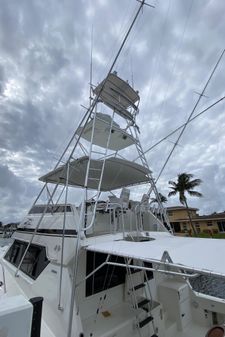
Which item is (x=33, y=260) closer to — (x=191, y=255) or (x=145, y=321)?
(x=145, y=321)

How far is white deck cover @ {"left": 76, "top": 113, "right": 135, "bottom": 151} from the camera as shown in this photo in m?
5.21

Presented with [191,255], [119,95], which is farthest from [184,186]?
[191,255]

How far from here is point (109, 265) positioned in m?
3.80

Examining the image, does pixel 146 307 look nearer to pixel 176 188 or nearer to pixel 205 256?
pixel 205 256

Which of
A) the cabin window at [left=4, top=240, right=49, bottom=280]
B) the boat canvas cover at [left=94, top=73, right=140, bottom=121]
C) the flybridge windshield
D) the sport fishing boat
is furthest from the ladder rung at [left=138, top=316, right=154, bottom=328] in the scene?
the boat canvas cover at [left=94, top=73, right=140, bottom=121]

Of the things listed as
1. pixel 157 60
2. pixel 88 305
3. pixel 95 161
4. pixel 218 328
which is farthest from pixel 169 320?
pixel 157 60

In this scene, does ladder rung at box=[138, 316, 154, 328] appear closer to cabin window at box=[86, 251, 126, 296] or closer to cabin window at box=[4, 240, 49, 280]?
cabin window at box=[86, 251, 126, 296]

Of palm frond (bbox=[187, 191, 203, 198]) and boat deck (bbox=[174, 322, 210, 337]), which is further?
palm frond (bbox=[187, 191, 203, 198])

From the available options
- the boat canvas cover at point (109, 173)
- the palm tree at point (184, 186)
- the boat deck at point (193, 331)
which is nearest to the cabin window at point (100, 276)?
the boat canvas cover at point (109, 173)

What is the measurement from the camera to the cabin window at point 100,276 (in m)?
3.28

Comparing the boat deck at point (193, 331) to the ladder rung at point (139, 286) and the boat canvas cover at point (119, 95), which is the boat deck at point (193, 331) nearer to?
the ladder rung at point (139, 286)

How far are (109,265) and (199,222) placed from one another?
1158 inches

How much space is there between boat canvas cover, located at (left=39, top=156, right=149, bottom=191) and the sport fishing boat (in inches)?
1.1

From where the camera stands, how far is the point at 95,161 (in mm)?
4293
